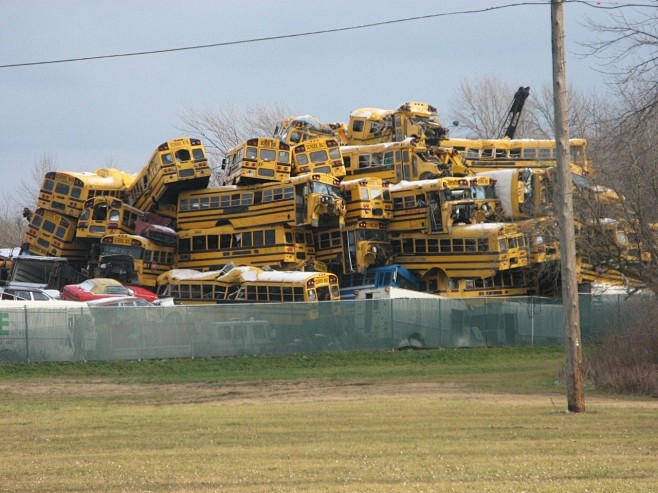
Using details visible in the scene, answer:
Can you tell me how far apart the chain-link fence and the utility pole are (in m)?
13.4

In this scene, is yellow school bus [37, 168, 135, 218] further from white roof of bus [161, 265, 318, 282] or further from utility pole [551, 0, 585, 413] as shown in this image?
utility pole [551, 0, 585, 413]

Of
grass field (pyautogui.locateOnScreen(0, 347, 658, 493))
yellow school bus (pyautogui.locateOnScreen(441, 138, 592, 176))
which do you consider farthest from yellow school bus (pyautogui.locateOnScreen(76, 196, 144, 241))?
yellow school bus (pyautogui.locateOnScreen(441, 138, 592, 176))

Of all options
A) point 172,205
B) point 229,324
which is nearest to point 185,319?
point 229,324

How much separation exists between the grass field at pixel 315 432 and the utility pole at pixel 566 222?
750 millimetres

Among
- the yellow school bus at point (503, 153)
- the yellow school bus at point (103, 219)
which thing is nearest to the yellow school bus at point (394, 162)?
the yellow school bus at point (503, 153)

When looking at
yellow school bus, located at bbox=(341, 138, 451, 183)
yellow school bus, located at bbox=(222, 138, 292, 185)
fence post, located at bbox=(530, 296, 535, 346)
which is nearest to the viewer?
fence post, located at bbox=(530, 296, 535, 346)

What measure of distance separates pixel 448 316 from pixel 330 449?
24.7m

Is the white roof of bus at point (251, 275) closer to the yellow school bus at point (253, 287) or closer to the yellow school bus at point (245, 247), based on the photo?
the yellow school bus at point (253, 287)

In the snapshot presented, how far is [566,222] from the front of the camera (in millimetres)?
20141

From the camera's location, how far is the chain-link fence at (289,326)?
33.8 meters

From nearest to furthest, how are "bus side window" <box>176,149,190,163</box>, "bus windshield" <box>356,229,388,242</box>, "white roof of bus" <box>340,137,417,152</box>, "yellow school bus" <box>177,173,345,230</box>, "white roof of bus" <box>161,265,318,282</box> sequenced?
"white roof of bus" <box>161,265,318,282</box> → "yellow school bus" <box>177,173,345,230</box> → "bus windshield" <box>356,229,388,242</box> → "bus side window" <box>176,149,190,163</box> → "white roof of bus" <box>340,137,417,152</box>

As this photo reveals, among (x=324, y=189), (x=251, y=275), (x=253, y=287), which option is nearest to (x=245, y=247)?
(x=251, y=275)

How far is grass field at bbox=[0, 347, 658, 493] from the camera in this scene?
494 inches

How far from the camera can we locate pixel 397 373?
32938 millimetres
